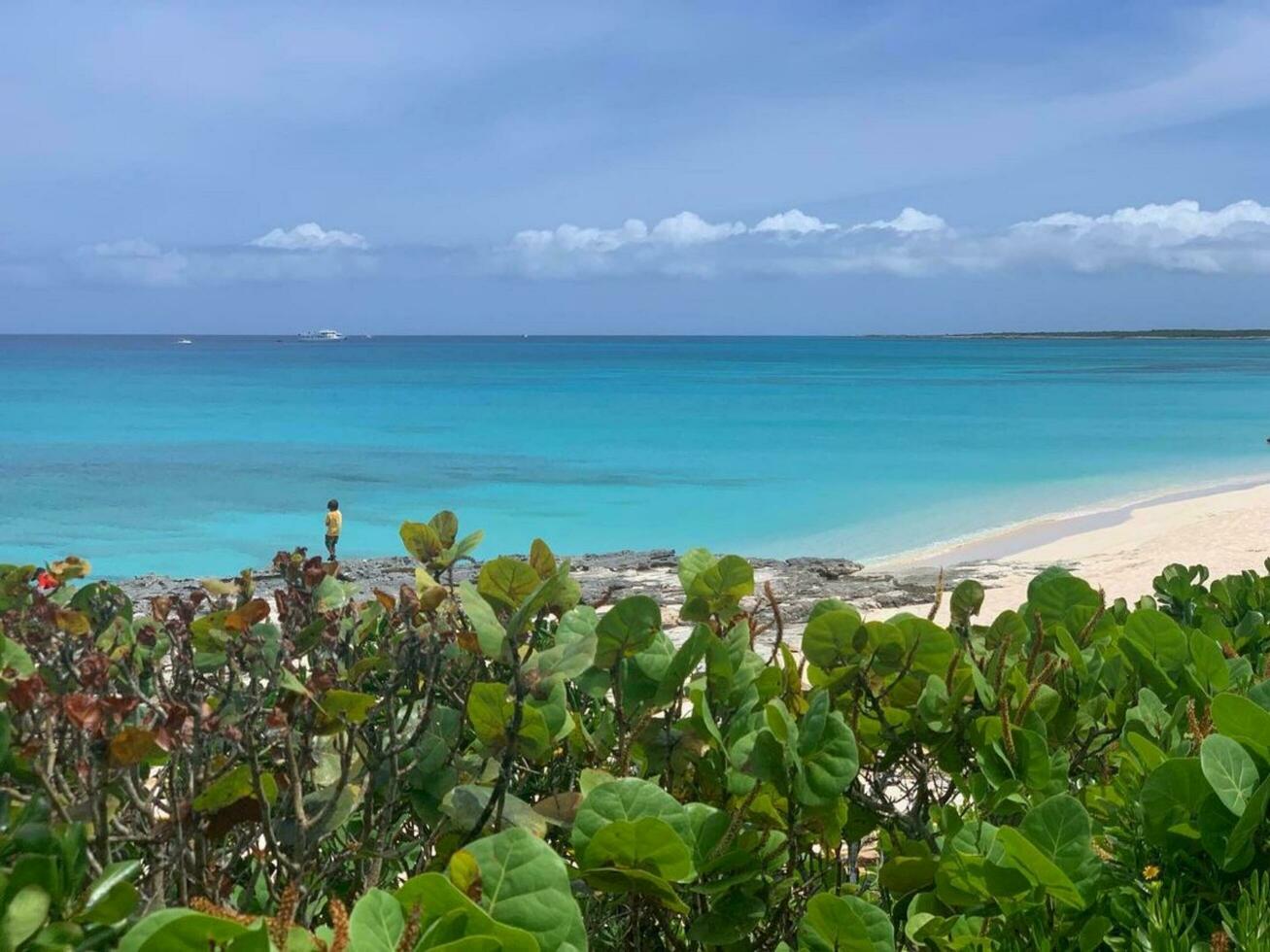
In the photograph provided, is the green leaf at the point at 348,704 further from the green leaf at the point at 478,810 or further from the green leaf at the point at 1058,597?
the green leaf at the point at 1058,597

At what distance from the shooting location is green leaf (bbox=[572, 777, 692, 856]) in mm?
1234

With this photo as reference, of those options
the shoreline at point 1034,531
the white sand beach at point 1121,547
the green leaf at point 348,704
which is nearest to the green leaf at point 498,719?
the green leaf at point 348,704

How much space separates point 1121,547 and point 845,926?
53.3ft

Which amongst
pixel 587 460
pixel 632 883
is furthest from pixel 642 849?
pixel 587 460

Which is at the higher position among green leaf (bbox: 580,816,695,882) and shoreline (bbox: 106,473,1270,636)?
green leaf (bbox: 580,816,695,882)

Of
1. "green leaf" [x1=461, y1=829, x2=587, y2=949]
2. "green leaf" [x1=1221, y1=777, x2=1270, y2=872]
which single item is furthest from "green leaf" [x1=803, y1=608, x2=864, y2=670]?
"green leaf" [x1=461, y1=829, x2=587, y2=949]

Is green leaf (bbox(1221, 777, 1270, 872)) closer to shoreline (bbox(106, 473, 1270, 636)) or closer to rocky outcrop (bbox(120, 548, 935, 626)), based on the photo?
shoreline (bbox(106, 473, 1270, 636))

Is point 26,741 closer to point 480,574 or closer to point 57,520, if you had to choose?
point 480,574

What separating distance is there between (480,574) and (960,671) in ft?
2.22

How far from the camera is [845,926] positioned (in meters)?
1.19

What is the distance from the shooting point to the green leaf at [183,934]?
785mm

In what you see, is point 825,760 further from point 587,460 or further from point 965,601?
point 587,460

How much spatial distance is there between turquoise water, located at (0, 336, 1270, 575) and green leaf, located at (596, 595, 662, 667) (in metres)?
17.3

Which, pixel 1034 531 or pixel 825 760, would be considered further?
pixel 1034 531
